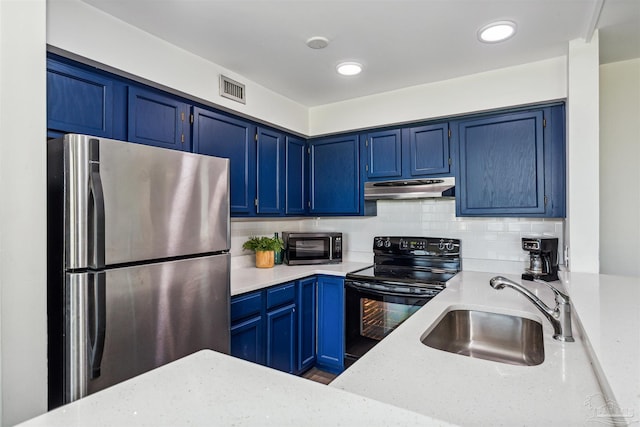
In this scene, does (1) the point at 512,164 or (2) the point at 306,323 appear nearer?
(1) the point at 512,164

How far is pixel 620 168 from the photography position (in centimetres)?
239

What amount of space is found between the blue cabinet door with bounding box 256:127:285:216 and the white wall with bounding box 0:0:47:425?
159 cm

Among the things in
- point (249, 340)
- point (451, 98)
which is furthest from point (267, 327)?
point (451, 98)

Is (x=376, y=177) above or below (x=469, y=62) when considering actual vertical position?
below

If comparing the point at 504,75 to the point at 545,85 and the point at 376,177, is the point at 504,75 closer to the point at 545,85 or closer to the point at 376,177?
the point at 545,85

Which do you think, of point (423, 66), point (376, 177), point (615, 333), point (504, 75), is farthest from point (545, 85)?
point (615, 333)

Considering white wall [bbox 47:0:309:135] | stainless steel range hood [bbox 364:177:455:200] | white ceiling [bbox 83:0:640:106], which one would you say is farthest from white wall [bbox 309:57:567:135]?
white wall [bbox 47:0:309:135]

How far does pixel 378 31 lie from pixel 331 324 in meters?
2.15

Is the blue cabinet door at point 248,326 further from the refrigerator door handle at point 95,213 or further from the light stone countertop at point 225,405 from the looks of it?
the light stone countertop at point 225,405

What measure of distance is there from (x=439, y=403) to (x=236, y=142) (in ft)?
7.35

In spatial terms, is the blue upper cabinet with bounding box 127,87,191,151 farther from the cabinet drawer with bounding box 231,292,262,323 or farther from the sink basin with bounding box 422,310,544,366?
the sink basin with bounding box 422,310,544,366

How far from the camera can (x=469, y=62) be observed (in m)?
2.44

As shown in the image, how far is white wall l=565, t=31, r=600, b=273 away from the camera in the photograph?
2107 millimetres

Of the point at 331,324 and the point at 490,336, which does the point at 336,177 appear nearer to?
the point at 331,324
